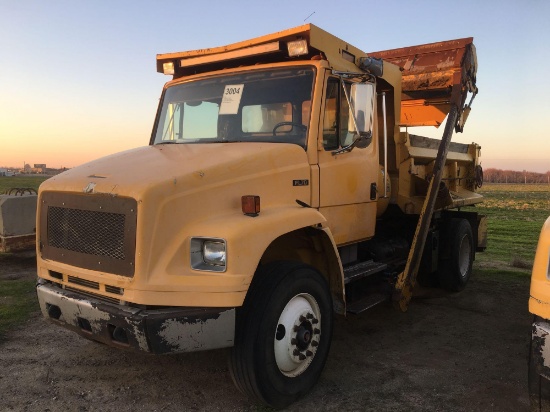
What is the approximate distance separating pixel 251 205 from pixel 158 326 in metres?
1.09

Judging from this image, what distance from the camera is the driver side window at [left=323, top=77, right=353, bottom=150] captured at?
447 cm

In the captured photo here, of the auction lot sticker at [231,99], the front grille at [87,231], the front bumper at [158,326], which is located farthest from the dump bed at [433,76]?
the front grille at [87,231]

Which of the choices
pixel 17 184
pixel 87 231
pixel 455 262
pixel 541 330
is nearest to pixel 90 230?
pixel 87 231

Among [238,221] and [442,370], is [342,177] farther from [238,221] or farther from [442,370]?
[442,370]

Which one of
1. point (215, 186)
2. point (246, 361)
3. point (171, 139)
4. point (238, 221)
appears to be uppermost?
point (171, 139)

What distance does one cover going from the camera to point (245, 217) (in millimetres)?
3627

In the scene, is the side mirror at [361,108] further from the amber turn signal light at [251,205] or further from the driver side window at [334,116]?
the amber turn signal light at [251,205]

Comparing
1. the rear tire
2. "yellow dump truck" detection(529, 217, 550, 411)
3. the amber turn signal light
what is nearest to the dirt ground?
"yellow dump truck" detection(529, 217, 550, 411)

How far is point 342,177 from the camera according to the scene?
15.7ft

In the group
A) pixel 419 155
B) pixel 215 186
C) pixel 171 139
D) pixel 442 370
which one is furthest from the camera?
pixel 419 155

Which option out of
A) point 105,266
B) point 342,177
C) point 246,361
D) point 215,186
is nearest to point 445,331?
point 342,177

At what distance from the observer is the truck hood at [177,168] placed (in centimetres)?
347

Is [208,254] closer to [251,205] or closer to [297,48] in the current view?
[251,205]

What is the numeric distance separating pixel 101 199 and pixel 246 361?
1.57 meters
